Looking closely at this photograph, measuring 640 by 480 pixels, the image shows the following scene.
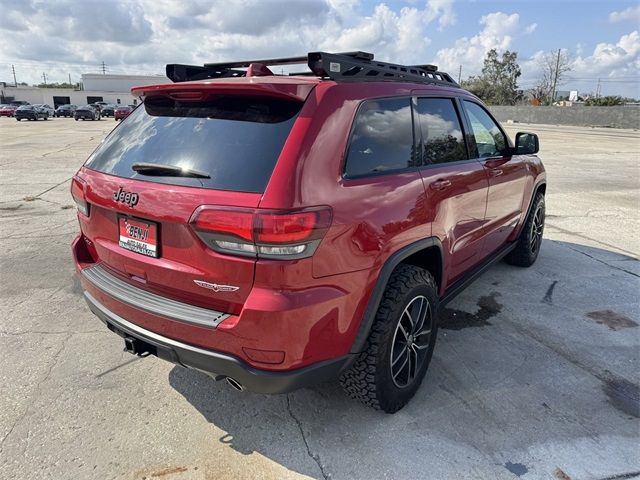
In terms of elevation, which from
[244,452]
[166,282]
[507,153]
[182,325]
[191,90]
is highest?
[191,90]

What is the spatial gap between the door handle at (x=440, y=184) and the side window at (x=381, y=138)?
0.64ft

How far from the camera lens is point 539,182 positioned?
17.2 ft

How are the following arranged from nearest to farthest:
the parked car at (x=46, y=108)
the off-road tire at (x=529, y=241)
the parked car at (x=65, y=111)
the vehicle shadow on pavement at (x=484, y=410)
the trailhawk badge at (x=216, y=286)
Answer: the trailhawk badge at (x=216, y=286)
the vehicle shadow on pavement at (x=484, y=410)
the off-road tire at (x=529, y=241)
the parked car at (x=46, y=108)
the parked car at (x=65, y=111)

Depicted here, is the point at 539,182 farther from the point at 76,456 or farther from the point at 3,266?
the point at 3,266

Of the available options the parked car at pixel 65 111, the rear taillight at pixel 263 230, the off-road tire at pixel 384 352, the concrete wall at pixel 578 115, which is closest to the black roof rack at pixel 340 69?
the rear taillight at pixel 263 230

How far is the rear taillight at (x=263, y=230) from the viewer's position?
1.98 meters

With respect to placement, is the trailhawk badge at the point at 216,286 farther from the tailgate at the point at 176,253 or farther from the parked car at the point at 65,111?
the parked car at the point at 65,111

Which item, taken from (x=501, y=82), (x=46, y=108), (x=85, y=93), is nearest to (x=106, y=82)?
(x=85, y=93)

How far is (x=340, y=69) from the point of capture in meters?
2.46

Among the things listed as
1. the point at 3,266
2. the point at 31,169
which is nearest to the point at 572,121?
the point at 31,169

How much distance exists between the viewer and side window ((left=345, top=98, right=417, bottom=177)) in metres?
2.41

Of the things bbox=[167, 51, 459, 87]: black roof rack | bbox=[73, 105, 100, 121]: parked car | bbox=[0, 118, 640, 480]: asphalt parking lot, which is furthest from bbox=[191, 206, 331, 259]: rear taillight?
bbox=[73, 105, 100, 121]: parked car

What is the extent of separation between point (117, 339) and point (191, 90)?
2.08 meters

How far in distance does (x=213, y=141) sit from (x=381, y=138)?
0.91 m
